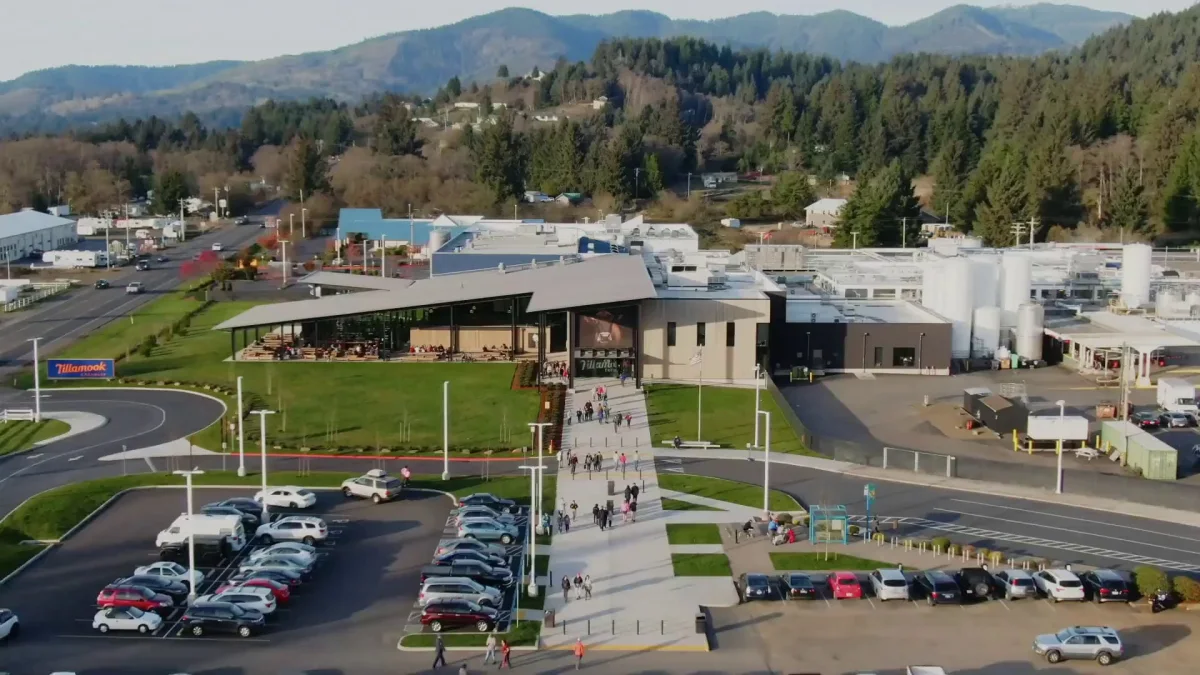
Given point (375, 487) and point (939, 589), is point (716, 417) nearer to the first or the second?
point (375, 487)

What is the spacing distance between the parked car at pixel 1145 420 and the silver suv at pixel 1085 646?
2497 cm

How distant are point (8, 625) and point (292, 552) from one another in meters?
7.38

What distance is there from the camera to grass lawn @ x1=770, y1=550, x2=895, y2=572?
110 ft

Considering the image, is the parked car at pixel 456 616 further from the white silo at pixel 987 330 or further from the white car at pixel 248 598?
the white silo at pixel 987 330

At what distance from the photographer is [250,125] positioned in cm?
19962

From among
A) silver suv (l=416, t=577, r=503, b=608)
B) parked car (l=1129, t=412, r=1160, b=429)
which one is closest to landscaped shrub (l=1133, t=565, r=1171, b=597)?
silver suv (l=416, t=577, r=503, b=608)

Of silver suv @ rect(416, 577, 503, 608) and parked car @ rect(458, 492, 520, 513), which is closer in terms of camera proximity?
silver suv @ rect(416, 577, 503, 608)

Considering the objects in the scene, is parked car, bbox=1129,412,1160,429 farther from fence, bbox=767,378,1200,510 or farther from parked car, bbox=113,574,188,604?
parked car, bbox=113,574,188,604

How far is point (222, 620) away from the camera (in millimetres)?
28453

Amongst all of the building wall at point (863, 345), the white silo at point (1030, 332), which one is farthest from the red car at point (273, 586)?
the white silo at point (1030, 332)

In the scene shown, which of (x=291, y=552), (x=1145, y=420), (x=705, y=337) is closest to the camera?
(x=291, y=552)

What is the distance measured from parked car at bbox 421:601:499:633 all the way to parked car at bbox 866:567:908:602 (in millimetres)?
10197

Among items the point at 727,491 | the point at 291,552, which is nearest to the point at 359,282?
the point at 727,491

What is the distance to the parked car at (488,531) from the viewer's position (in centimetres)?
3491
